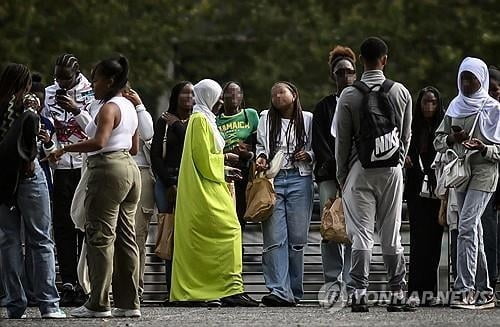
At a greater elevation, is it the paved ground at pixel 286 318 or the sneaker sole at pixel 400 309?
the sneaker sole at pixel 400 309

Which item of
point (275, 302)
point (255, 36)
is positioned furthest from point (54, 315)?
point (255, 36)

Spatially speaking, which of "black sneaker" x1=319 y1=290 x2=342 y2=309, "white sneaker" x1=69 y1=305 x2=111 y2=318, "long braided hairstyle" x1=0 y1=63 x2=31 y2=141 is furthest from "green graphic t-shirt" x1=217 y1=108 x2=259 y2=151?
"long braided hairstyle" x1=0 y1=63 x2=31 y2=141

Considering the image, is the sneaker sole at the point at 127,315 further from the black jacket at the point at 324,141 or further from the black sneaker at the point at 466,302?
the black sneaker at the point at 466,302

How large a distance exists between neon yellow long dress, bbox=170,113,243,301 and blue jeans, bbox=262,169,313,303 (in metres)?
0.46

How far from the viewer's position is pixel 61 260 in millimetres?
16141

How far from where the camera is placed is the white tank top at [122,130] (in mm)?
13852

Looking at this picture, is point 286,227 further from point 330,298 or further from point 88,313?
point 88,313

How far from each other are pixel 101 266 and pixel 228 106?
3403 mm

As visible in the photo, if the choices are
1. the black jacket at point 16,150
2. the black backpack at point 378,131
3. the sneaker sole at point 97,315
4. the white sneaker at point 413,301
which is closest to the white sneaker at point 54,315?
the sneaker sole at point 97,315

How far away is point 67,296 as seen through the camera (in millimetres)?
15992

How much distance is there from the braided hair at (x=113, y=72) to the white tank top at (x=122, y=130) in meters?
0.07

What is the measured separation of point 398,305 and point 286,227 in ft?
7.14

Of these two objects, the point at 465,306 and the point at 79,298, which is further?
the point at 79,298

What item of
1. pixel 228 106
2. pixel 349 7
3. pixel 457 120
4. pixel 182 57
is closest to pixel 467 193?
pixel 457 120
